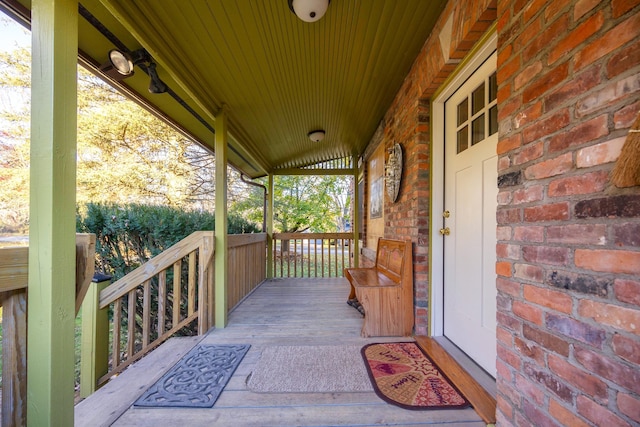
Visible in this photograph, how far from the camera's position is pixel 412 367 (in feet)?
5.40

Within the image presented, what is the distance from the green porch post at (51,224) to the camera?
0.98 meters

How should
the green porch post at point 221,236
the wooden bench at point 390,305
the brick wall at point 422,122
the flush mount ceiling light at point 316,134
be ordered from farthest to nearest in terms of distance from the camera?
1. the flush mount ceiling light at point 316,134
2. the green porch post at point 221,236
3. the wooden bench at point 390,305
4. the brick wall at point 422,122

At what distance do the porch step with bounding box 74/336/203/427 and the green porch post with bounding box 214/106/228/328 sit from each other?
47cm

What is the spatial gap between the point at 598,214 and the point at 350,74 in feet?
6.85

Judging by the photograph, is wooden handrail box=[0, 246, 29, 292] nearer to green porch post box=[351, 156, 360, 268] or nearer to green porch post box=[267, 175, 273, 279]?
green porch post box=[267, 175, 273, 279]

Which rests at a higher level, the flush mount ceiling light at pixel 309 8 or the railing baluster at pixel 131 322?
the flush mount ceiling light at pixel 309 8

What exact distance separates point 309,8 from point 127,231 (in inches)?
113

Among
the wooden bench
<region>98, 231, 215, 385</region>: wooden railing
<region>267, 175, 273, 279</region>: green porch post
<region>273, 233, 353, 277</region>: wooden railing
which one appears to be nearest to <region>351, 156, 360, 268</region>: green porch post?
<region>273, 233, 353, 277</region>: wooden railing

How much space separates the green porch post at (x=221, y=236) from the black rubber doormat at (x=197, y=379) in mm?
459

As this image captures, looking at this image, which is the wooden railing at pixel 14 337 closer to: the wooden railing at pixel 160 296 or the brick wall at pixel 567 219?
the wooden railing at pixel 160 296

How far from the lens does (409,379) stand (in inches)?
60.2

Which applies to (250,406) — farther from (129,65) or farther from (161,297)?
(129,65)

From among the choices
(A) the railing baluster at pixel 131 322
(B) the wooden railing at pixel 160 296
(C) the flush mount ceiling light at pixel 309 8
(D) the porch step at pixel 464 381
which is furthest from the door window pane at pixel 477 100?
(A) the railing baluster at pixel 131 322

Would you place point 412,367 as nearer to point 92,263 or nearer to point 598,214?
point 598,214
